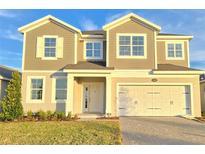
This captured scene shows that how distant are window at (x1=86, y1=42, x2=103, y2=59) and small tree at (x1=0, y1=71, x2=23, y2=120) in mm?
5725

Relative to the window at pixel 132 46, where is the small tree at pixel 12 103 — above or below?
below

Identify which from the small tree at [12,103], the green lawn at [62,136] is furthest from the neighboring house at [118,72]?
the green lawn at [62,136]

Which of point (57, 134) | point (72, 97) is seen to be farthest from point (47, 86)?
point (57, 134)

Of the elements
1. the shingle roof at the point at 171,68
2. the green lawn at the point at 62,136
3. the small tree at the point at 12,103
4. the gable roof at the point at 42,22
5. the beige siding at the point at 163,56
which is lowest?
the green lawn at the point at 62,136

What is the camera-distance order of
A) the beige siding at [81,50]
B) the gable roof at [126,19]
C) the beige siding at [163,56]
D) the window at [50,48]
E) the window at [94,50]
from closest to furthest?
the gable roof at [126,19] → the window at [50,48] → the beige siding at [81,50] → the window at [94,50] → the beige siding at [163,56]

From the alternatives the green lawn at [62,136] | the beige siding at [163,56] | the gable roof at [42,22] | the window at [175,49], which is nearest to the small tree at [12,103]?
the green lawn at [62,136]

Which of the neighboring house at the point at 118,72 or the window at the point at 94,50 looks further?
the window at the point at 94,50

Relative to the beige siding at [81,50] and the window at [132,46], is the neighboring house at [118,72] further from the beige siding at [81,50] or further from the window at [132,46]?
the beige siding at [81,50]

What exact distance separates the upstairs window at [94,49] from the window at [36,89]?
13.5ft

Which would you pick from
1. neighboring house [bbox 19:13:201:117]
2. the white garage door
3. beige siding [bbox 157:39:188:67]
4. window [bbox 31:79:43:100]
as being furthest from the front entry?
beige siding [bbox 157:39:188:67]

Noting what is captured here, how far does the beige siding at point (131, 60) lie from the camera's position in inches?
654

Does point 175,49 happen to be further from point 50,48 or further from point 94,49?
point 50,48

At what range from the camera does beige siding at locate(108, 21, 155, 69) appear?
16609 millimetres

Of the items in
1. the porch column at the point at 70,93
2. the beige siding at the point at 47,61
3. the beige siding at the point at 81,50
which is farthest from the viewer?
the beige siding at the point at 81,50
